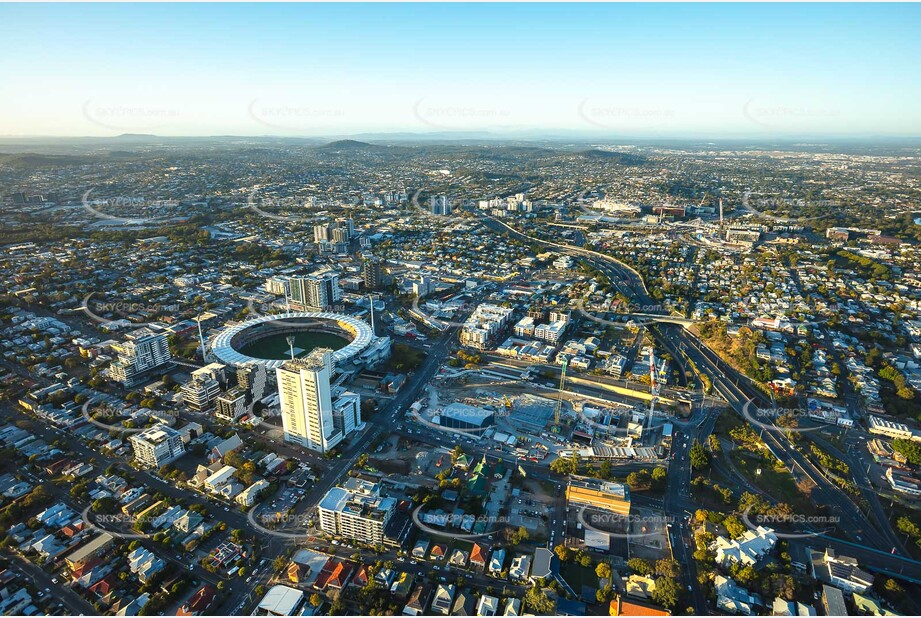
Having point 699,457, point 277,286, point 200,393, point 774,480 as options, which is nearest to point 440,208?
point 277,286

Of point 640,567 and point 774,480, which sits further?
point 774,480

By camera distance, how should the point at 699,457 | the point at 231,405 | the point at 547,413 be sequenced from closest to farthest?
the point at 699,457 < the point at 231,405 < the point at 547,413

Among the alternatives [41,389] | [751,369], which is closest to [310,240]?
[41,389]

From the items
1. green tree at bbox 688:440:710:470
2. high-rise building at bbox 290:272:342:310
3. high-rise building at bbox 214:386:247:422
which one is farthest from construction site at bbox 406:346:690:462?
high-rise building at bbox 290:272:342:310

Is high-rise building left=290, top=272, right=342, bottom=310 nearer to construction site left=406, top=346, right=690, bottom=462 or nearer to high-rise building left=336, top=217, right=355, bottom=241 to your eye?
construction site left=406, top=346, right=690, bottom=462

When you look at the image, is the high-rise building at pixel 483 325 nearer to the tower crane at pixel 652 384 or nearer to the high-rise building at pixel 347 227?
the tower crane at pixel 652 384

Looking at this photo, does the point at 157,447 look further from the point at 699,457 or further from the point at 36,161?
the point at 36,161

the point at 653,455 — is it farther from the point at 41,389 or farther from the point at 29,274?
the point at 29,274
